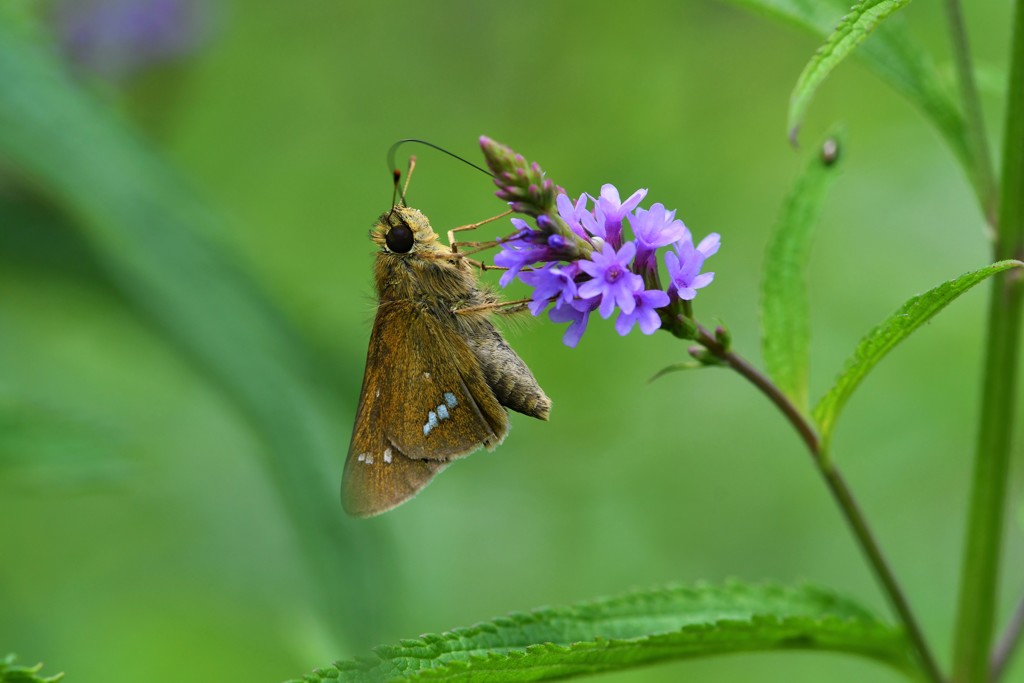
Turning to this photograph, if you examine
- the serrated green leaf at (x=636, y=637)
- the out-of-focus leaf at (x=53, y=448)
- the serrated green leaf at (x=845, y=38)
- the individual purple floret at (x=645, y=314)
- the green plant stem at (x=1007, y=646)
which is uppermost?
the out-of-focus leaf at (x=53, y=448)

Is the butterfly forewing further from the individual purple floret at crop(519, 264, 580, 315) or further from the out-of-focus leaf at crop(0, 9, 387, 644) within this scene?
the individual purple floret at crop(519, 264, 580, 315)

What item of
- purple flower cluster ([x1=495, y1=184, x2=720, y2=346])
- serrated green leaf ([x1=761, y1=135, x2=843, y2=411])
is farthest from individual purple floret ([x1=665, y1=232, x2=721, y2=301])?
serrated green leaf ([x1=761, y1=135, x2=843, y2=411])

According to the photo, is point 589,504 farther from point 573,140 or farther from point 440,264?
point 440,264

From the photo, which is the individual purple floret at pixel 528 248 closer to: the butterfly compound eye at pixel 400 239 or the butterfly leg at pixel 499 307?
the butterfly leg at pixel 499 307

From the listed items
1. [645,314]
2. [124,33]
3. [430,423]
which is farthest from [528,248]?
[124,33]

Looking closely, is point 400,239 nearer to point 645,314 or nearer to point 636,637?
point 645,314

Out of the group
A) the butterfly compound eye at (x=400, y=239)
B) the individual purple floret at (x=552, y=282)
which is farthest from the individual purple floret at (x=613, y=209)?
the butterfly compound eye at (x=400, y=239)
